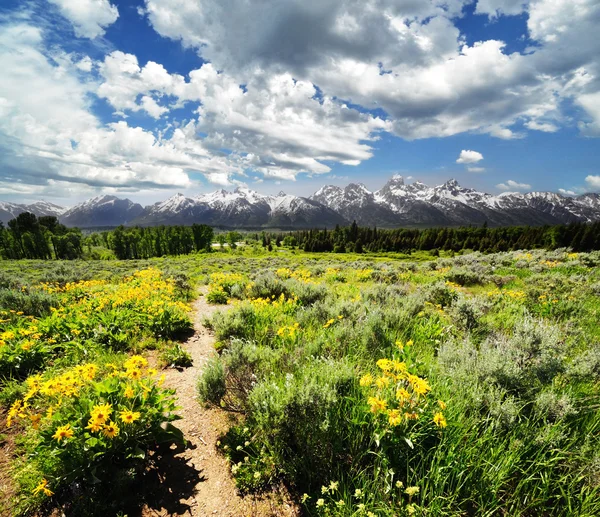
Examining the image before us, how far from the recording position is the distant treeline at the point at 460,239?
8556cm

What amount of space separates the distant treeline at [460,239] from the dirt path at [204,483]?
112 metres

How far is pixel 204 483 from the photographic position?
3.38 meters

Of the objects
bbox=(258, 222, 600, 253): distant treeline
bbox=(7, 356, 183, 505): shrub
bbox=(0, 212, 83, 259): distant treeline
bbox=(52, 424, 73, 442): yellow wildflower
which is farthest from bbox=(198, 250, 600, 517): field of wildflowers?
bbox=(0, 212, 83, 259): distant treeline

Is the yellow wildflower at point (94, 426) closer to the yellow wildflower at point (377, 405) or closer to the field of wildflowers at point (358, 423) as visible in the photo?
the field of wildflowers at point (358, 423)

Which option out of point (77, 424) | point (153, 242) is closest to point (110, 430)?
point (77, 424)

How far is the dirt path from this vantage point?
3035 millimetres

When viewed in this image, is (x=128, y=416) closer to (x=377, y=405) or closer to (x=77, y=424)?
(x=77, y=424)

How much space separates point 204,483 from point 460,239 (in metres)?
127

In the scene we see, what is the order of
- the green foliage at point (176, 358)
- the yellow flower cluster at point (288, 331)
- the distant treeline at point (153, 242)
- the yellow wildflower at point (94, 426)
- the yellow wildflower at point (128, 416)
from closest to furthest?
the yellow wildflower at point (94, 426), the yellow wildflower at point (128, 416), the yellow flower cluster at point (288, 331), the green foliage at point (176, 358), the distant treeline at point (153, 242)

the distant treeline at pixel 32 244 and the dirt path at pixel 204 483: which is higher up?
the dirt path at pixel 204 483

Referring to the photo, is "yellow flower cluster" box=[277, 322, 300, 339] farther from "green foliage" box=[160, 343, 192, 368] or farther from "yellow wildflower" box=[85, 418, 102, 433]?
"yellow wildflower" box=[85, 418, 102, 433]

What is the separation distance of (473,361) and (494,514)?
1886mm

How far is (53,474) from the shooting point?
3070 millimetres

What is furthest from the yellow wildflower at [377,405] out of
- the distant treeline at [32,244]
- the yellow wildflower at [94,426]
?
the distant treeline at [32,244]
